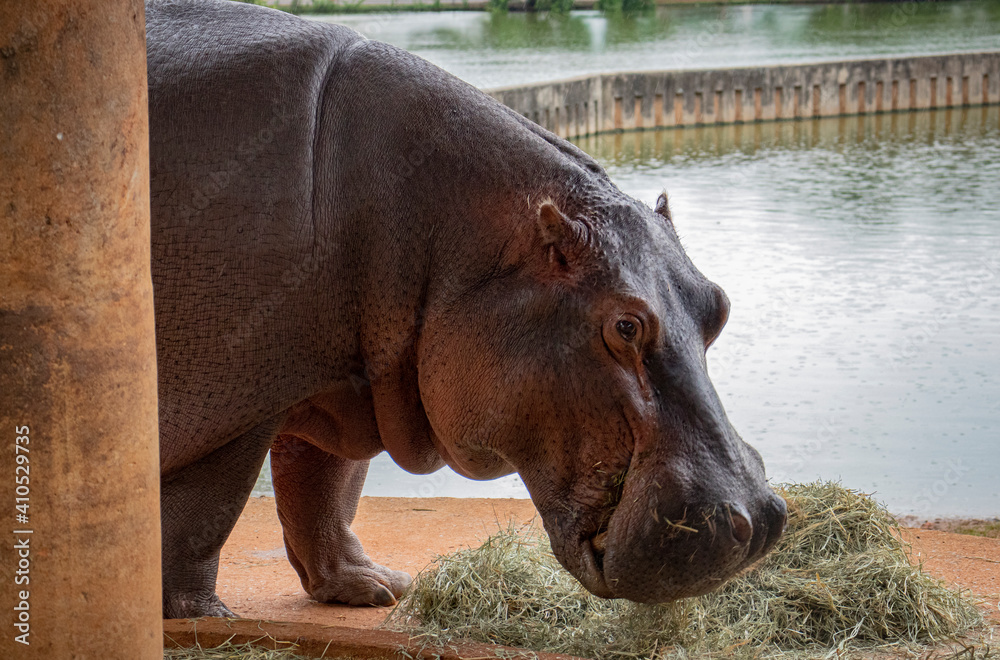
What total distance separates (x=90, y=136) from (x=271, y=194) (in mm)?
911

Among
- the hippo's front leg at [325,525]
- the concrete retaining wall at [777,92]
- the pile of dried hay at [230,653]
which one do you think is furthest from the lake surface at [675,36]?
the pile of dried hay at [230,653]

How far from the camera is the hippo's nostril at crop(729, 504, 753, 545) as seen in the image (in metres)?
2.60

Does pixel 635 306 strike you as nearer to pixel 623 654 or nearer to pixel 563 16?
pixel 623 654

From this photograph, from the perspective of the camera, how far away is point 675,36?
125ft

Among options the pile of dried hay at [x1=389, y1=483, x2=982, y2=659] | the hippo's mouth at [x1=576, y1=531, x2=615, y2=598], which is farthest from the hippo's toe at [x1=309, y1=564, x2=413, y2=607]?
the hippo's mouth at [x1=576, y1=531, x2=615, y2=598]

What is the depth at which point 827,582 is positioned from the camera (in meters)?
3.82

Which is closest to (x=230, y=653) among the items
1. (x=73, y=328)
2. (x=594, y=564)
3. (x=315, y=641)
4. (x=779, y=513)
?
(x=315, y=641)

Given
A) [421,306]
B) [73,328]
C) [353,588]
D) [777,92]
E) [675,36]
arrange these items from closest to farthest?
[73,328] → [421,306] → [353,588] → [777,92] → [675,36]

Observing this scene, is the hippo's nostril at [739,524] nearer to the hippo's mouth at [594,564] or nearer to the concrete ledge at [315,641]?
the hippo's mouth at [594,564]

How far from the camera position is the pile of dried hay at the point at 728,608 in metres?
3.32

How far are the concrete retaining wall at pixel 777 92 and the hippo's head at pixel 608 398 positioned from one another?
14.7 metres

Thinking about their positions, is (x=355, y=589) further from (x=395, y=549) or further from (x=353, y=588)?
(x=395, y=549)

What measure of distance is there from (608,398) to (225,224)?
3.19 feet

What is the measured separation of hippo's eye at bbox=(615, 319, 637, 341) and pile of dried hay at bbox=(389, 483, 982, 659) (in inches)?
38.9
